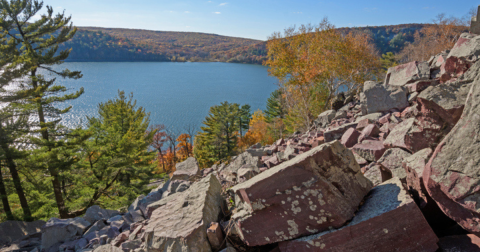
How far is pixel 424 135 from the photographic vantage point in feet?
14.5

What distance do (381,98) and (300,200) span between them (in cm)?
862

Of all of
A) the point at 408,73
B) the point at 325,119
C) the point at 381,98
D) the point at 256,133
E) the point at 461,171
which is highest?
the point at 408,73

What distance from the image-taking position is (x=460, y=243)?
3.23 metres

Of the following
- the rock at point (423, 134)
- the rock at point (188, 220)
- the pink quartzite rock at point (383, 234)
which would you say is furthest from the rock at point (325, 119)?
the pink quartzite rock at point (383, 234)

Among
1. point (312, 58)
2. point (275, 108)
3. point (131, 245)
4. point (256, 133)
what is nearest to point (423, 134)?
point (131, 245)

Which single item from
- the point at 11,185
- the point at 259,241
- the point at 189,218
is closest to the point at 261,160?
the point at 189,218

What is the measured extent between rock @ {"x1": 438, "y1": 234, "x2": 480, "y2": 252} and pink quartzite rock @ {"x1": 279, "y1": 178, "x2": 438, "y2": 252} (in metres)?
0.19

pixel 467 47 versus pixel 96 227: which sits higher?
pixel 467 47

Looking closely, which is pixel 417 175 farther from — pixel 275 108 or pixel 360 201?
pixel 275 108

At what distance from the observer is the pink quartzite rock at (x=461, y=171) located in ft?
9.46

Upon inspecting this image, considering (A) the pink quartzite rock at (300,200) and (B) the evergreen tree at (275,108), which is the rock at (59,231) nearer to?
(A) the pink quartzite rock at (300,200)

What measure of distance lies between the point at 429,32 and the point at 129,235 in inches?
2182

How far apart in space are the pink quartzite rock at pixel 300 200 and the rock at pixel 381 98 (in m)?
7.59

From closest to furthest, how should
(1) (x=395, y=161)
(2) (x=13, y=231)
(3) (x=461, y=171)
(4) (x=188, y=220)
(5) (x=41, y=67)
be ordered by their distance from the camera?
(3) (x=461, y=171) < (4) (x=188, y=220) < (1) (x=395, y=161) < (2) (x=13, y=231) < (5) (x=41, y=67)
